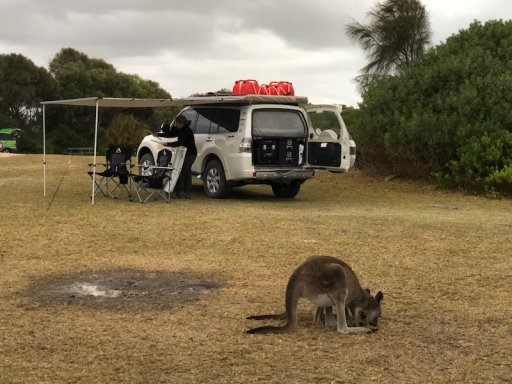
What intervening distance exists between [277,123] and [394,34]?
9738 mm

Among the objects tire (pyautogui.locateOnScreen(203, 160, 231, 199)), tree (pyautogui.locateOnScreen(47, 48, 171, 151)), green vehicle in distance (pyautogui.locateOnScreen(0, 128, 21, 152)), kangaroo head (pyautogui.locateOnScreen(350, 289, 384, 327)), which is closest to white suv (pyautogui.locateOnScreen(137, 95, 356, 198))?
tire (pyautogui.locateOnScreen(203, 160, 231, 199))

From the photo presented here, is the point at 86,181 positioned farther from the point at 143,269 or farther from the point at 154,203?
the point at 143,269

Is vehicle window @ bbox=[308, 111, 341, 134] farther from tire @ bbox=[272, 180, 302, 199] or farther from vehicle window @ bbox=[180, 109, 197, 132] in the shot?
vehicle window @ bbox=[180, 109, 197, 132]

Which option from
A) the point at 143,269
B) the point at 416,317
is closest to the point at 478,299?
the point at 416,317

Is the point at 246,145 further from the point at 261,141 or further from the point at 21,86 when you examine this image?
the point at 21,86

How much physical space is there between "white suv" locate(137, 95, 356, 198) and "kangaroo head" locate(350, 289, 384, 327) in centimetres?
789

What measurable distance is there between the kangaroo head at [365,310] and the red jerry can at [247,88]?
9.07 metres

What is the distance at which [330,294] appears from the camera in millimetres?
5047

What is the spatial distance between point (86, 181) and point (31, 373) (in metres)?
13.6

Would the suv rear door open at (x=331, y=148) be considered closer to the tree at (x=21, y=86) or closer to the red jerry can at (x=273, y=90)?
the red jerry can at (x=273, y=90)

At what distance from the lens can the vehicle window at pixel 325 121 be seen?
46.0ft

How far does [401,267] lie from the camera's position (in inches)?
302

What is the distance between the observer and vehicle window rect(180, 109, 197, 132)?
1441 centimetres

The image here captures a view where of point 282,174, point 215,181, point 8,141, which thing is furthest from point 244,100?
point 8,141
